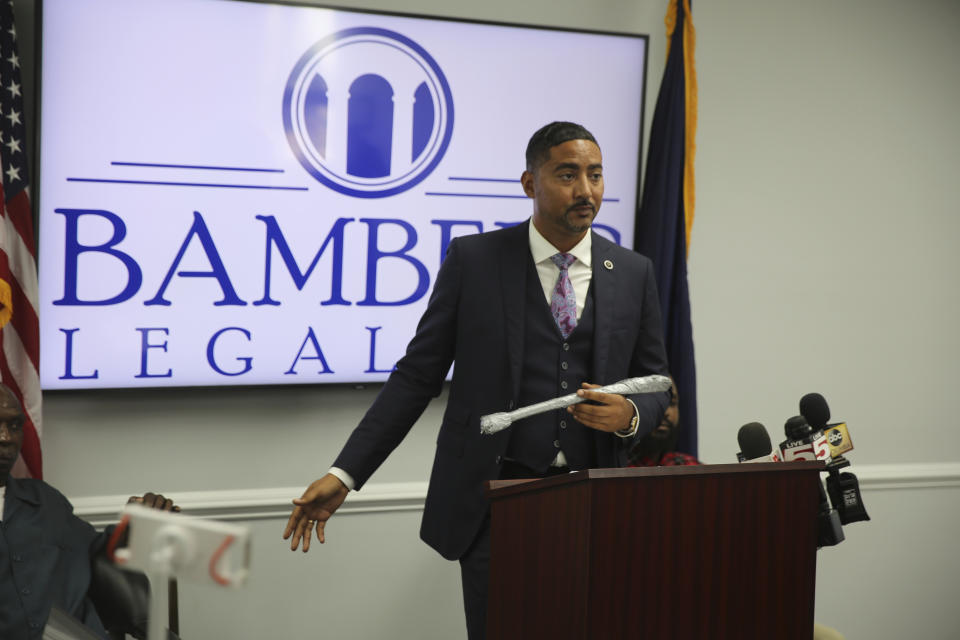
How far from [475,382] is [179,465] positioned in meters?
1.55

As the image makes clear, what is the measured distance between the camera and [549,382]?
6.68 feet

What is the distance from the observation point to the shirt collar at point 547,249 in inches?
83.6

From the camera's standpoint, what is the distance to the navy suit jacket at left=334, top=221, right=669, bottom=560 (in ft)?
6.64

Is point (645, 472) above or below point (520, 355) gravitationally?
below

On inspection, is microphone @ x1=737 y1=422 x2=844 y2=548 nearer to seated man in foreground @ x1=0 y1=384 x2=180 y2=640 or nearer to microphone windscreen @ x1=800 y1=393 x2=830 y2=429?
microphone windscreen @ x1=800 y1=393 x2=830 y2=429

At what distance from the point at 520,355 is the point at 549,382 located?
0.30ft

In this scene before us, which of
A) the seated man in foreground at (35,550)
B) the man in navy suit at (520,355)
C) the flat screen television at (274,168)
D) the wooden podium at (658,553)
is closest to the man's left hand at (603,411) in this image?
the man in navy suit at (520,355)

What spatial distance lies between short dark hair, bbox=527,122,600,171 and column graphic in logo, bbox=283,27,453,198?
1.21m

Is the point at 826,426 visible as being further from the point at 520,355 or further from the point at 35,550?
the point at 35,550

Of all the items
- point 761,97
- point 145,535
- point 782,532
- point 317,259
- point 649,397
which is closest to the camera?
point 145,535

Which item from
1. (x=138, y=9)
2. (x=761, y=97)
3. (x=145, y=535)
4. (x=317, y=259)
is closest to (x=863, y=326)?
(x=761, y=97)

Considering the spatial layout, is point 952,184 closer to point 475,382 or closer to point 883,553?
point 883,553

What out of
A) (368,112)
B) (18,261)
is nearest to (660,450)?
(368,112)

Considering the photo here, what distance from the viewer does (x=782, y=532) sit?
152 cm
